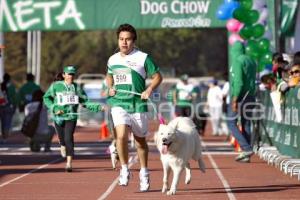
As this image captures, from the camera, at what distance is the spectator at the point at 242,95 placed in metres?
21.8

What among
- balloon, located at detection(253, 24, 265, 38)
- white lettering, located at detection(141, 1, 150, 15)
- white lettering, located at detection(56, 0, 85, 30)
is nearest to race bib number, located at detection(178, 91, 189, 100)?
white lettering, located at detection(141, 1, 150, 15)

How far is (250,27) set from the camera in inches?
1054

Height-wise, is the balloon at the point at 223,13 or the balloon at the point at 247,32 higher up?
the balloon at the point at 223,13

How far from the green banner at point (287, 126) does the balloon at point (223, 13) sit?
2.98 meters

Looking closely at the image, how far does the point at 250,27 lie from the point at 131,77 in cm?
1233

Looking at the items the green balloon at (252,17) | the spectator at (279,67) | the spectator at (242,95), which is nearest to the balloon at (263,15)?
the green balloon at (252,17)

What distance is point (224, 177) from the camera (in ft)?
59.5

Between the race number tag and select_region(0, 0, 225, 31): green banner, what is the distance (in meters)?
16.1

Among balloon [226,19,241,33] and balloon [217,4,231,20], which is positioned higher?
balloon [217,4,231,20]

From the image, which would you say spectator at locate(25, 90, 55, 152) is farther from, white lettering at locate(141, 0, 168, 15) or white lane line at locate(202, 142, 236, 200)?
white lettering at locate(141, 0, 168, 15)

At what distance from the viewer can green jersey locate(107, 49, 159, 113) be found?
48.5 ft

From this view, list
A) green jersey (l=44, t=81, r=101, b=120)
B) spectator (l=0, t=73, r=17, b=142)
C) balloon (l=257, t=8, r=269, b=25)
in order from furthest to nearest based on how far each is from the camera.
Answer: spectator (l=0, t=73, r=17, b=142) → balloon (l=257, t=8, r=269, b=25) → green jersey (l=44, t=81, r=101, b=120)

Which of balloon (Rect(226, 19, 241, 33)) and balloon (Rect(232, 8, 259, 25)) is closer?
balloon (Rect(232, 8, 259, 25))

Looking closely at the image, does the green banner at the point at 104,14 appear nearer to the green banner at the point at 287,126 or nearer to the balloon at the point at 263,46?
the balloon at the point at 263,46
